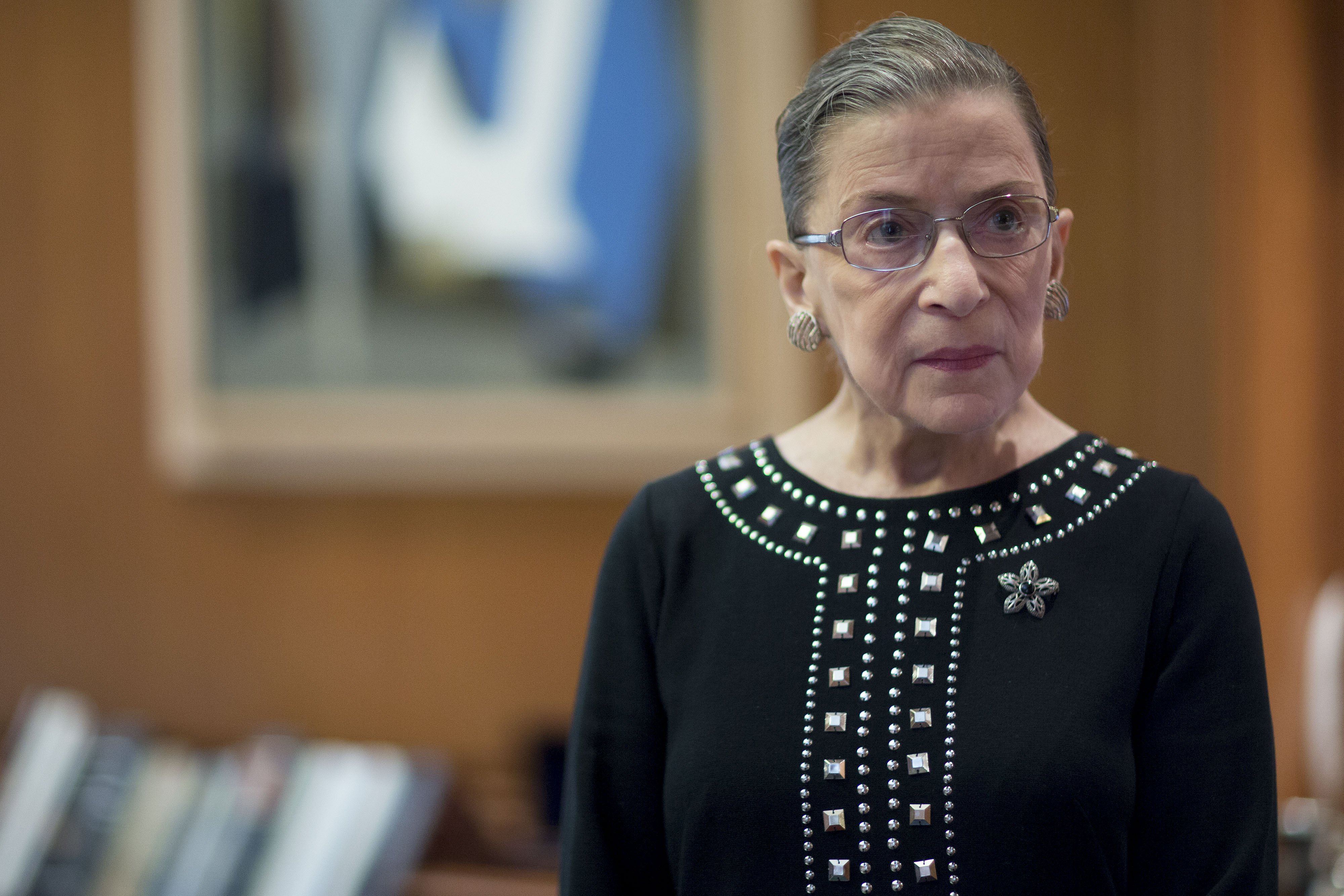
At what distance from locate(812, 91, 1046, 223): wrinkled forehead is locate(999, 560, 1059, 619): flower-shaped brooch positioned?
261mm

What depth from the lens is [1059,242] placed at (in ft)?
3.23

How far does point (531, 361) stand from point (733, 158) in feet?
1.88

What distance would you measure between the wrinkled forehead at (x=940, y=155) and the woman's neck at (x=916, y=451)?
170mm

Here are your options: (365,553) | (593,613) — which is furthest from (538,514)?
(593,613)

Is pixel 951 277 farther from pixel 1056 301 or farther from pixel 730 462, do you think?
pixel 730 462

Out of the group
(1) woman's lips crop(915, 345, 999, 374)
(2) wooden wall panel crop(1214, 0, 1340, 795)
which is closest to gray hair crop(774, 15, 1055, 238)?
(1) woman's lips crop(915, 345, 999, 374)

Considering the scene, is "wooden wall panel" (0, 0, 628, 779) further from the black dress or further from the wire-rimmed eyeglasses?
the wire-rimmed eyeglasses

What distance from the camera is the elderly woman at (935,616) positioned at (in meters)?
0.91

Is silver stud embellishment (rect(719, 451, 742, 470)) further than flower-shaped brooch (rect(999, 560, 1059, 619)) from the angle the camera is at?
Yes

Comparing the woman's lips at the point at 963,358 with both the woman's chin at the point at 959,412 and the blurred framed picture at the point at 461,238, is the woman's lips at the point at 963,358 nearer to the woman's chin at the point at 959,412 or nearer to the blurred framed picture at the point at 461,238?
the woman's chin at the point at 959,412

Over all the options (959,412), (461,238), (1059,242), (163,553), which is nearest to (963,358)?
(959,412)

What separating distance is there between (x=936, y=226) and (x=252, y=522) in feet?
7.57

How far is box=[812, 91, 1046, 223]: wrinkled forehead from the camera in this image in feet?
2.96

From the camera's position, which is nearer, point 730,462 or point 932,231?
point 932,231
